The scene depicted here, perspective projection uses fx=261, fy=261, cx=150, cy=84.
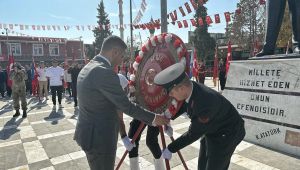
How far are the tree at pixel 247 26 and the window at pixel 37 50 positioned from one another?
33727mm

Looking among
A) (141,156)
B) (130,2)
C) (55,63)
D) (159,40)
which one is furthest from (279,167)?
(130,2)

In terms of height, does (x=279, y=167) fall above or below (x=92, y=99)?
below

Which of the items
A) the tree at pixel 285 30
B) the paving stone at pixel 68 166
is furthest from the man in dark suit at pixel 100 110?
the tree at pixel 285 30

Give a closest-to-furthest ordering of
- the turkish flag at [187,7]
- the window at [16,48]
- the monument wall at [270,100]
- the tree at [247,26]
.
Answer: the monument wall at [270,100]
the turkish flag at [187,7]
the tree at [247,26]
the window at [16,48]

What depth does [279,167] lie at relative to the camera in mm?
3912

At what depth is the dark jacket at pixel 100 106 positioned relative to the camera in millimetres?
2467

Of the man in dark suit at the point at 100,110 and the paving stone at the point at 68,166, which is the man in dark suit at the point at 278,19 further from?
the paving stone at the point at 68,166

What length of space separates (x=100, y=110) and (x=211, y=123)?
106 cm

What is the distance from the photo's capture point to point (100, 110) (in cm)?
253

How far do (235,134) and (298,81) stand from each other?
2.49 metres

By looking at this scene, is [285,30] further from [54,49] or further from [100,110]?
[54,49]

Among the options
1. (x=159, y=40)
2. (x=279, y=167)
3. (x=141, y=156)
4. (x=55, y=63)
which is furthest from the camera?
(x=55, y=63)

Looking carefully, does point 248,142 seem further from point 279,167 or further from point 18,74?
point 18,74

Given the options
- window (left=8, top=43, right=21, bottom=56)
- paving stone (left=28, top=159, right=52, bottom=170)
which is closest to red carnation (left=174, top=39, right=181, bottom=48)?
paving stone (left=28, top=159, right=52, bottom=170)
